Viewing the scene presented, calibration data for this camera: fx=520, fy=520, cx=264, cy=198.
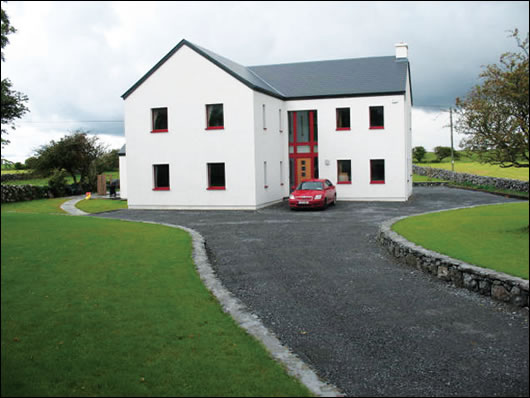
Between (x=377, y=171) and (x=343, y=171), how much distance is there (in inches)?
83.2

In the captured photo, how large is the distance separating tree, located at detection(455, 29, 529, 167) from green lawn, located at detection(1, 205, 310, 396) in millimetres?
6931

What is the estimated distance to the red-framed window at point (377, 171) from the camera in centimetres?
3141

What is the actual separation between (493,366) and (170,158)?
2489 centimetres

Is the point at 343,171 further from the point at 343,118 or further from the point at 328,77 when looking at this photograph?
the point at 328,77

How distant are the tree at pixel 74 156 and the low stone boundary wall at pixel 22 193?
6.10 meters

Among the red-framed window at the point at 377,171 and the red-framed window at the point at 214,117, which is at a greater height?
the red-framed window at the point at 214,117

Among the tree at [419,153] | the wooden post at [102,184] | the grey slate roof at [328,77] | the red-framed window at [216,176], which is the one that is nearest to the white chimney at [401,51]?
the grey slate roof at [328,77]

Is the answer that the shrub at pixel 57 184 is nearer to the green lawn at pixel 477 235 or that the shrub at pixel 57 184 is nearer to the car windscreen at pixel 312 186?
the car windscreen at pixel 312 186

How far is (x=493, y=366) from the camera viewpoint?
5375 mm

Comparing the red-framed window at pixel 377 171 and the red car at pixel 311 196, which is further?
the red-framed window at pixel 377 171

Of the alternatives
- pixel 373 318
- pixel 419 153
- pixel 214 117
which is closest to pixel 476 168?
pixel 419 153

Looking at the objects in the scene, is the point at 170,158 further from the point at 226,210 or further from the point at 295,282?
the point at 295,282

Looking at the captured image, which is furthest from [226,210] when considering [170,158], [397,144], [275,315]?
[275,315]

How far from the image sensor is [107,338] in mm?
5688
